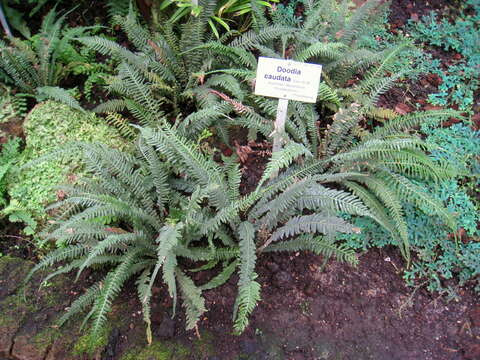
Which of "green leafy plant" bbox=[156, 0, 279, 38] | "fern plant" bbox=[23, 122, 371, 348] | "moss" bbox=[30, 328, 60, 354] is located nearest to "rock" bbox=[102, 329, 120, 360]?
"fern plant" bbox=[23, 122, 371, 348]

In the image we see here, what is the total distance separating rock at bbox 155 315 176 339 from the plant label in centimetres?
161

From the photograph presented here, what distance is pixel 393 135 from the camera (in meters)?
3.04

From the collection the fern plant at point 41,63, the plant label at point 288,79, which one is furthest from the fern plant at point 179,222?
the fern plant at point 41,63

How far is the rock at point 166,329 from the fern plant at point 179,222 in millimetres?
102

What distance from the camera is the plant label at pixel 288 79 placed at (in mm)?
2688

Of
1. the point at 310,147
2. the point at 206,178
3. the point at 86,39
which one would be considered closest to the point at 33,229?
the point at 206,178

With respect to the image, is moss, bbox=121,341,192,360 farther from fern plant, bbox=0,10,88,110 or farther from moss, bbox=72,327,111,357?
fern plant, bbox=0,10,88,110

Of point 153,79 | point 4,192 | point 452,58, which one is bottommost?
point 4,192

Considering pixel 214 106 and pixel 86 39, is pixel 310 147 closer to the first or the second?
pixel 214 106

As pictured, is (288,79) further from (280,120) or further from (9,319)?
(9,319)

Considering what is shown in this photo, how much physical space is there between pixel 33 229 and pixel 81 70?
1.60 meters

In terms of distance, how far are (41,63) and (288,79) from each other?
2.28 m

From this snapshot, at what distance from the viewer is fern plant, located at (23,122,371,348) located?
2.39m

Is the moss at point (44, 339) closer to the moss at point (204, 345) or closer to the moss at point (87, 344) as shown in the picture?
the moss at point (87, 344)
